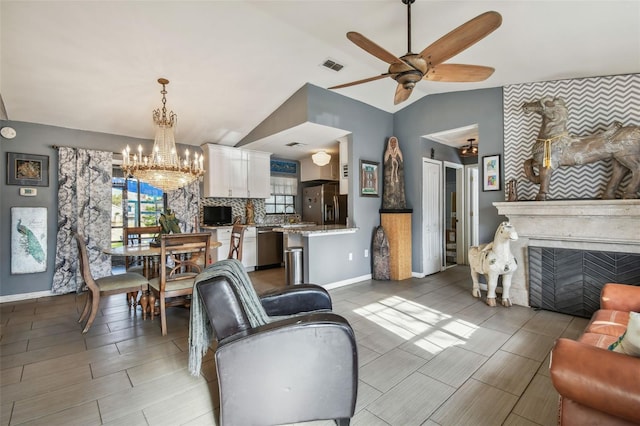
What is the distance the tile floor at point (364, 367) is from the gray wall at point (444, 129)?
145 cm

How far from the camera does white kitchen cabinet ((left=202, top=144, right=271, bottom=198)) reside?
546 centimetres

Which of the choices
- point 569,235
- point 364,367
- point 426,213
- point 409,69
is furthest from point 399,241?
point 409,69

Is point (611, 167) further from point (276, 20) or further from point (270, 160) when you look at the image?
point (270, 160)

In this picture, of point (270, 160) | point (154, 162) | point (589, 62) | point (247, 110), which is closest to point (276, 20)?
point (247, 110)

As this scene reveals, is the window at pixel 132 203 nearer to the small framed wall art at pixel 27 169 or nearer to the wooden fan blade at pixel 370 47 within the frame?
the small framed wall art at pixel 27 169

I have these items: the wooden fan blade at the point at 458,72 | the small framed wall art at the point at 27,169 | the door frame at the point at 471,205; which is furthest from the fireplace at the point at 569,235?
the small framed wall art at the point at 27,169

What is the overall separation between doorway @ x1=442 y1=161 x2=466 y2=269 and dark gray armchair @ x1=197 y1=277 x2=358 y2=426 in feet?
16.9

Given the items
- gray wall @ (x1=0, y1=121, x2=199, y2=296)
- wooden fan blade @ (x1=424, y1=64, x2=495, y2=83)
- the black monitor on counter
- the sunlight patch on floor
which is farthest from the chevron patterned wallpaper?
gray wall @ (x1=0, y1=121, x2=199, y2=296)

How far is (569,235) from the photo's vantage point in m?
3.25

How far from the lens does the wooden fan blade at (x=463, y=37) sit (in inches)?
69.9

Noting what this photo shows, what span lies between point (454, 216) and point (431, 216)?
4.12 ft

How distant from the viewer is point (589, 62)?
3.02 m

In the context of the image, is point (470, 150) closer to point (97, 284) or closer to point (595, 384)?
point (595, 384)

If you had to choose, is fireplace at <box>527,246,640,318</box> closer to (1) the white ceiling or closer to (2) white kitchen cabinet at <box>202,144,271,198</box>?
(1) the white ceiling
